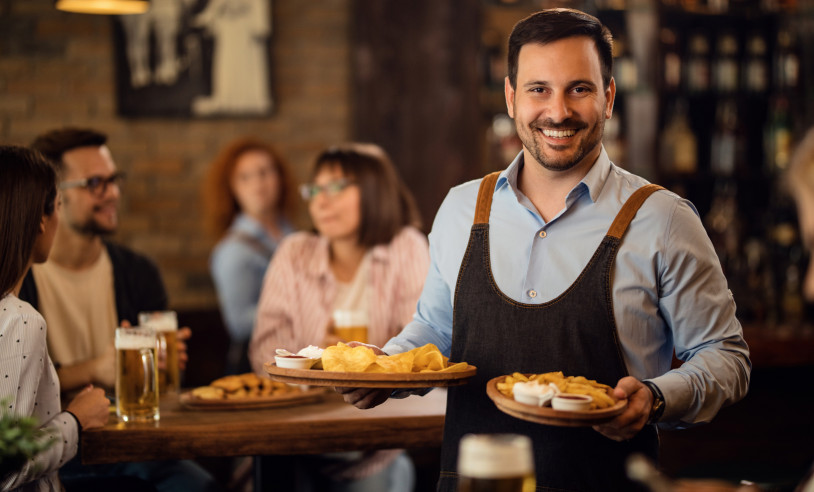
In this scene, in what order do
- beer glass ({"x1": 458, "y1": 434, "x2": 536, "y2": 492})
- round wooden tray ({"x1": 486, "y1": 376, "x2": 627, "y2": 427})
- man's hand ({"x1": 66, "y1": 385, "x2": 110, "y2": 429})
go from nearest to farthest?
1. beer glass ({"x1": 458, "y1": 434, "x2": 536, "y2": 492})
2. round wooden tray ({"x1": 486, "y1": 376, "x2": 627, "y2": 427})
3. man's hand ({"x1": 66, "y1": 385, "x2": 110, "y2": 429})

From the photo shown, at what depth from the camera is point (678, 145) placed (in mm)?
5098

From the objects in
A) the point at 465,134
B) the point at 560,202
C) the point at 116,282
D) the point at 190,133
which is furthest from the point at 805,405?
the point at 190,133

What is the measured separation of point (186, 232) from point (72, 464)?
270cm

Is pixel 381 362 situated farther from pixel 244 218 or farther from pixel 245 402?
pixel 244 218

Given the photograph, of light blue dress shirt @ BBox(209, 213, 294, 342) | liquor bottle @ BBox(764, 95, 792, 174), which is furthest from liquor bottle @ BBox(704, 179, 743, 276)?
light blue dress shirt @ BBox(209, 213, 294, 342)

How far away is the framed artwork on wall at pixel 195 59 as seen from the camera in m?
5.13

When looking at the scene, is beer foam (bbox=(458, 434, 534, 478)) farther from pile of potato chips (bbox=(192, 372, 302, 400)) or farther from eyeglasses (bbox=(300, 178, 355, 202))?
eyeglasses (bbox=(300, 178, 355, 202))

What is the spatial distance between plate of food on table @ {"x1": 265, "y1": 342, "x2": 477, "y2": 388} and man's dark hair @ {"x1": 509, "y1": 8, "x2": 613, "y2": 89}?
683mm

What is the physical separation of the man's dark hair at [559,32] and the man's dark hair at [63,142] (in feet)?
5.70

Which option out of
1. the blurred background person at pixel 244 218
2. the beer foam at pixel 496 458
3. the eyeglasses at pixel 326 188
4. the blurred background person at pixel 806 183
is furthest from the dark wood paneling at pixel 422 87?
the beer foam at pixel 496 458

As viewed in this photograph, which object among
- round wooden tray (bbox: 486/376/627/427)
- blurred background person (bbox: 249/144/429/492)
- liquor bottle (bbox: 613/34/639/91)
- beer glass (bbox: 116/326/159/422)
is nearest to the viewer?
round wooden tray (bbox: 486/376/627/427)

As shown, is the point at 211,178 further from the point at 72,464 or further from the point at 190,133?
the point at 72,464

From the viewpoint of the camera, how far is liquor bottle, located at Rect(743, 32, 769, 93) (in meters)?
5.18

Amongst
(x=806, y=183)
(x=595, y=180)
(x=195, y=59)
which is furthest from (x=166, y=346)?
(x=195, y=59)
